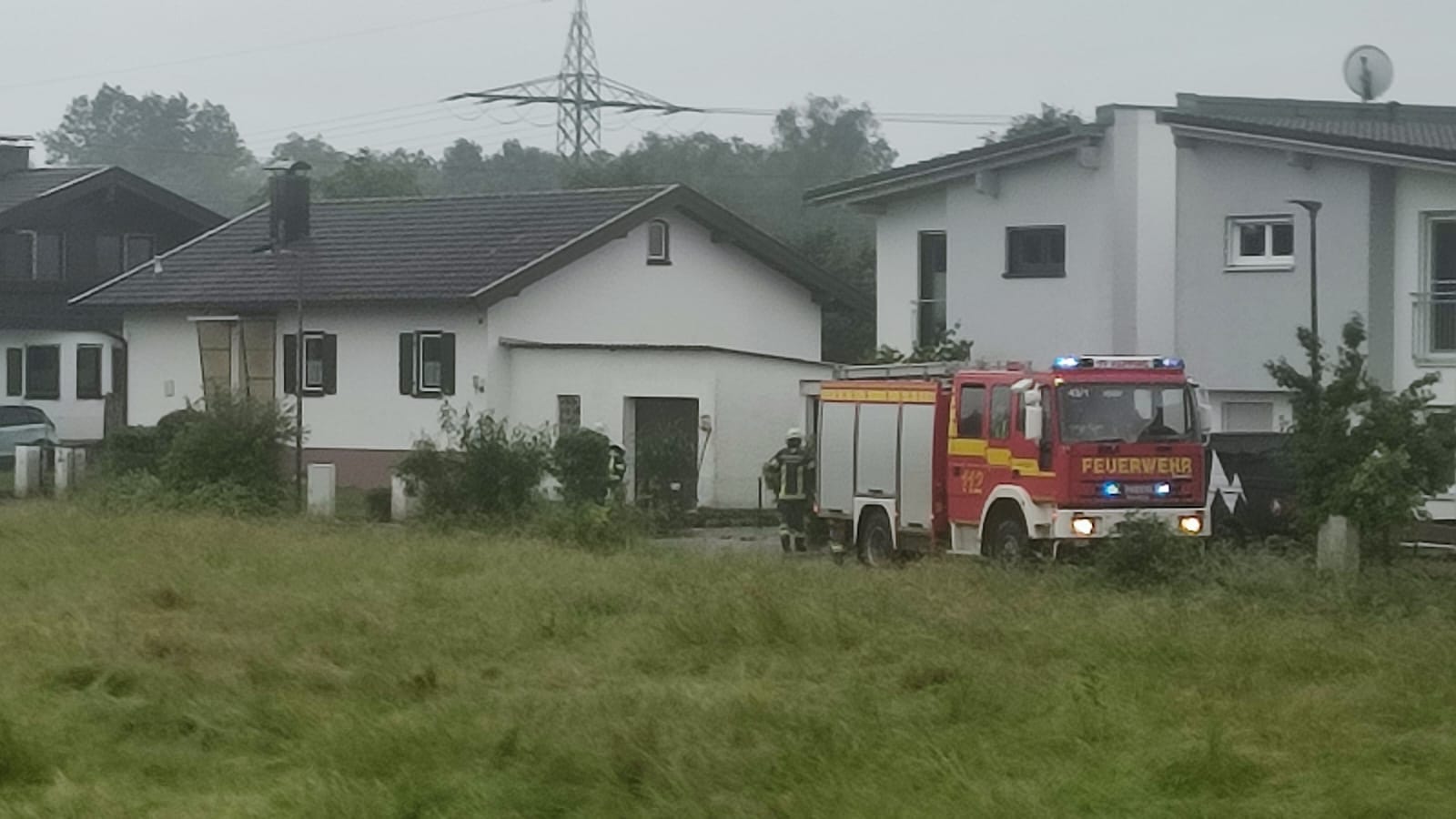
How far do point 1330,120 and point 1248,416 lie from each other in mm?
10364

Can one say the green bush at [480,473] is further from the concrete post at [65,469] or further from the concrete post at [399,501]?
the concrete post at [65,469]

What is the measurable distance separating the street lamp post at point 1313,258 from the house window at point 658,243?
1482 cm

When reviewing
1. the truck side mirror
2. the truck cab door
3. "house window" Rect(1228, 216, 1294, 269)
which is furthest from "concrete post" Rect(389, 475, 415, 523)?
"house window" Rect(1228, 216, 1294, 269)

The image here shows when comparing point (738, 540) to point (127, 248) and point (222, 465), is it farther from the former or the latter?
point (127, 248)

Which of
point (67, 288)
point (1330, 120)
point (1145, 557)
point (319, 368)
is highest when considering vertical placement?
point (1330, 120)

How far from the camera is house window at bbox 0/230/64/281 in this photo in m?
59.2

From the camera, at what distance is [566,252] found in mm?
42844

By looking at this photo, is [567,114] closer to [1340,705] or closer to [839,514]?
[839,514]

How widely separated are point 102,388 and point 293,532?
103ft

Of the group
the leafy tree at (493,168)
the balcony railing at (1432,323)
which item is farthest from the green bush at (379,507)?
the leafy tree at (493,168)

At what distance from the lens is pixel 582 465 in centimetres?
Result: 3447

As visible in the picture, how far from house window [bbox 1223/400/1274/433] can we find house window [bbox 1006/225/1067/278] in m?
3.54

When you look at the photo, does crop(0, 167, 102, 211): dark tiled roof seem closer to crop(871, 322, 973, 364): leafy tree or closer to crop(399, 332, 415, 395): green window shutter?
crop(399, 332, 415, 395): green window shutter

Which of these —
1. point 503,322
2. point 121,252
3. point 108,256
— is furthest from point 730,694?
point 121,252
